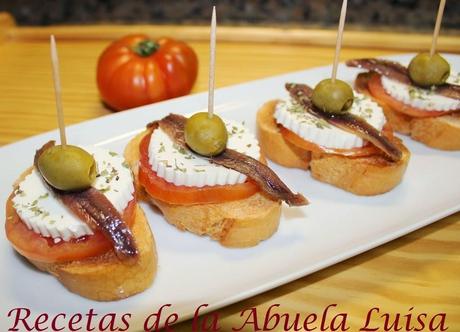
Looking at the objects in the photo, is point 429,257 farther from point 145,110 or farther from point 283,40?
point 283,40

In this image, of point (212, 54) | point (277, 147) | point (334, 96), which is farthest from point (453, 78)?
point (212, 54)

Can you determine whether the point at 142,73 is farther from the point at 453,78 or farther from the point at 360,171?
the point at 453,78

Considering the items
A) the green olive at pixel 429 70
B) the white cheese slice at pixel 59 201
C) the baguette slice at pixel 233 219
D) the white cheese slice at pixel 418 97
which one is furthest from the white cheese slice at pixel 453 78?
the white cheese slice at pixel 59 201

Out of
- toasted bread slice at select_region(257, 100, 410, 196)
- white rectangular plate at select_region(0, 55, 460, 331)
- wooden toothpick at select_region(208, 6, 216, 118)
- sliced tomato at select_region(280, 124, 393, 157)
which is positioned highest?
wooden toothpick at select_region(208, 6, 216, 118)

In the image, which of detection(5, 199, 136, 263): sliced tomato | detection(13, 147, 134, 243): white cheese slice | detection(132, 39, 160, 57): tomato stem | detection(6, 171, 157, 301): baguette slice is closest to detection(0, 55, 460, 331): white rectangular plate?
detection(6, 171, 157, 301): baguette slice

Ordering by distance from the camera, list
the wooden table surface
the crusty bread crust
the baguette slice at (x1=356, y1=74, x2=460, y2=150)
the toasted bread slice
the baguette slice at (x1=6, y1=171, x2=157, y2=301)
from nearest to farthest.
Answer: the baguette slice at (x1=6, y1=171, x2=157, y2=301), the wooden table surface, the toasted bread slice, the crusty bread crust, the baguette slice at (x1=356, y1=74, x2=460, y2=150)

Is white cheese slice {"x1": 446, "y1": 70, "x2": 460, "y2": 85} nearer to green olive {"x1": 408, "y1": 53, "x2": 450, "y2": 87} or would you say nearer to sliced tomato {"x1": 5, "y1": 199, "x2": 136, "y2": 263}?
green olive {"x1": 408, "y1": 53, "x2": 450, "y2": 87}

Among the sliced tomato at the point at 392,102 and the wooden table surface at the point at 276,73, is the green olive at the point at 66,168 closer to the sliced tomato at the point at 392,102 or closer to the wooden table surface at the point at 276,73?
the wooden table surface at the point at 276,73

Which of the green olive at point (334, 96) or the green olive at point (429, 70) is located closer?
the green olive at point (334, 96)
